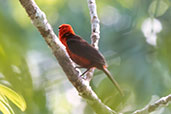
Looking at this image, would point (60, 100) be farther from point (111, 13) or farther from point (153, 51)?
point (111, 13)

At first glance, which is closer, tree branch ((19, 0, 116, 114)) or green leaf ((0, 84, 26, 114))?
green leaf ((0, 84, 26, 114))

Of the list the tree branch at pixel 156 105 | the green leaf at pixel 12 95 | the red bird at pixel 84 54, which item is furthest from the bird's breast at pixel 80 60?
the green leaf at pixel 12 95

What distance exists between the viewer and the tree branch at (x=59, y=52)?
1.97 metres

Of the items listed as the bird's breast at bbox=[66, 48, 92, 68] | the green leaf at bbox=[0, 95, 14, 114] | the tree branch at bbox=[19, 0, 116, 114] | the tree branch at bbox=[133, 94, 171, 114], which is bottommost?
the green leaf at bbox=[0, 95, 14, 114]

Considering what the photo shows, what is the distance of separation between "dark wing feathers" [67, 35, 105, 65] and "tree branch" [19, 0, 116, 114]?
0.30 metres

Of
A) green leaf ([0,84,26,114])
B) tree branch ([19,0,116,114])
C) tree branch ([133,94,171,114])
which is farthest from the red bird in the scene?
green leaf ([0,84,26,114])

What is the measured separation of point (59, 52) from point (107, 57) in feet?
3.44

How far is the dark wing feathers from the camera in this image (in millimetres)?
2591

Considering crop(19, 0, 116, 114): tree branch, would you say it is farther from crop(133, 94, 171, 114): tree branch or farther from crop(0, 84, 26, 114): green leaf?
crop(0, 84, 26, 114): green leaf

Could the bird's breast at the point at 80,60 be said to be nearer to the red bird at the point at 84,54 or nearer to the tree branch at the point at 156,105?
the red bird at the point at 84,54

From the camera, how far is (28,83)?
1359 millimetres

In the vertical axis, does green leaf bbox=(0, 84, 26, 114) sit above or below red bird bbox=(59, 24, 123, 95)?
below

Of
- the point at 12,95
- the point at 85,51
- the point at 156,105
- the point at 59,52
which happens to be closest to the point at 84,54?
the point at 85,51

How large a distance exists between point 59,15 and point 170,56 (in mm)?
3166
